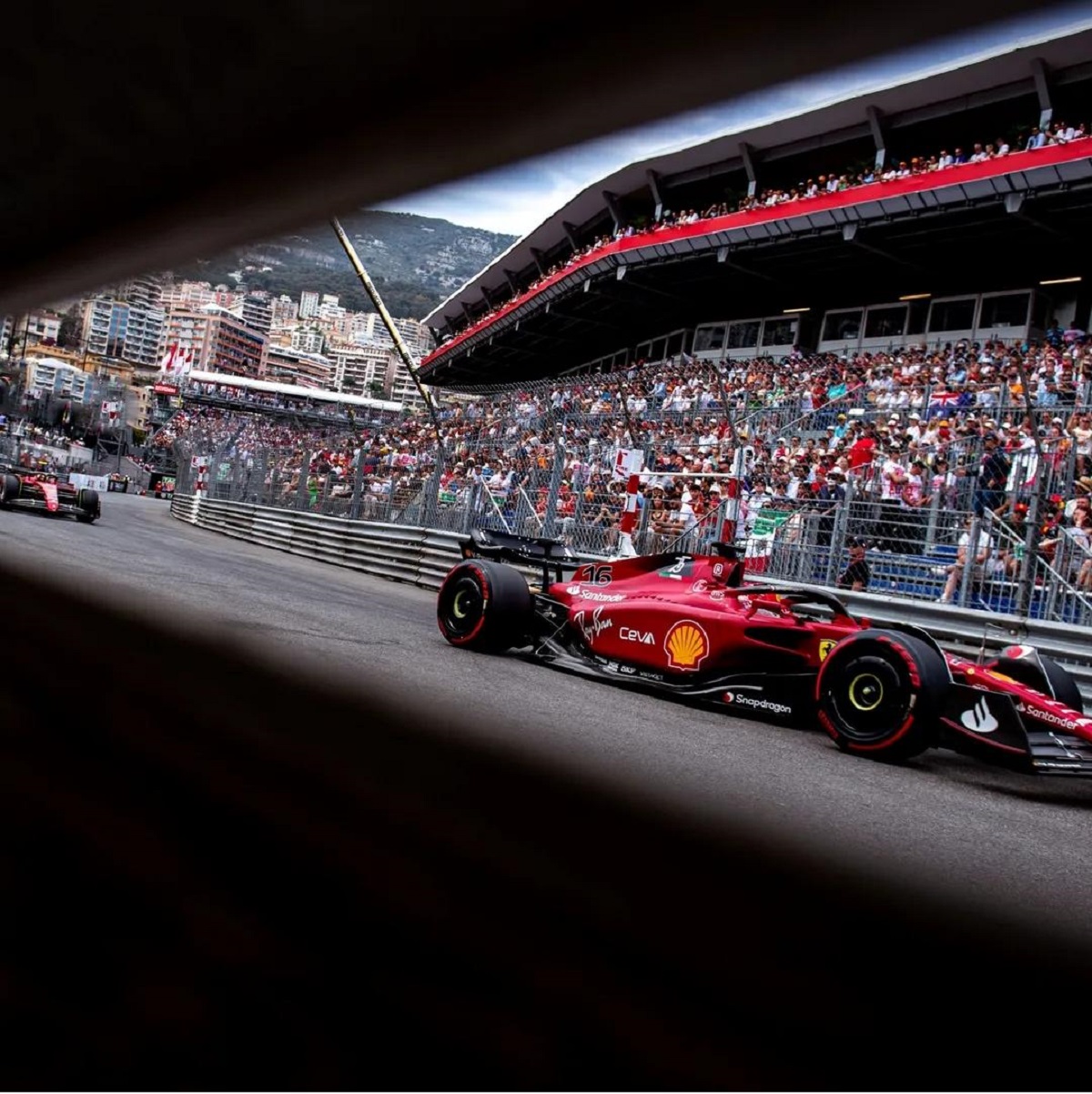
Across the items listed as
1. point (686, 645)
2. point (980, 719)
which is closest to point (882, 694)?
point (980, 719)

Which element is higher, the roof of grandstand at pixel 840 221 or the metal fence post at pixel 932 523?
the roof of grandstand at pixel 840 221

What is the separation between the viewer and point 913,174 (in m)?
17.6

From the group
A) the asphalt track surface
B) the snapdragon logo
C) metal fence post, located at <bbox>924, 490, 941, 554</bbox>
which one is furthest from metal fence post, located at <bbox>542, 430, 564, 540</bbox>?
the snapdragon logo

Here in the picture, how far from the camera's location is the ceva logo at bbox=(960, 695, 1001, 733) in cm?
538

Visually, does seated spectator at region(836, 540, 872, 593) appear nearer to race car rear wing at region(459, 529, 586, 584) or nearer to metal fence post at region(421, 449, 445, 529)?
race car rear wing at region(459, 529, 586, 584)

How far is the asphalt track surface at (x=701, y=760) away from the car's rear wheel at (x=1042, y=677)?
48 cm

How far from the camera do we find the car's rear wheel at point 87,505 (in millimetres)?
16719

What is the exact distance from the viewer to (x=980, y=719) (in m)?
5.41

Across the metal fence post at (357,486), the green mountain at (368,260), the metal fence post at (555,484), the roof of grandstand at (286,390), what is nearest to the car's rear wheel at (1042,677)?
the green mountain at (368,260)

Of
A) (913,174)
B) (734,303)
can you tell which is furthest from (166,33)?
(734,303)

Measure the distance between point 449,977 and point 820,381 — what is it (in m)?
15.0

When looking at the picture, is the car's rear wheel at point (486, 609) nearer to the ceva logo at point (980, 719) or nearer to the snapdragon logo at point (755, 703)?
the snapdragon logo at point (755, 703)

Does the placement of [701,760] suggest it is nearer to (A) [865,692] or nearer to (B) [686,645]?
(A) [865,692]

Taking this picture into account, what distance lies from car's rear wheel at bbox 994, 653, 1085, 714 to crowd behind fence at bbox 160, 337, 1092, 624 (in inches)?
69.8
